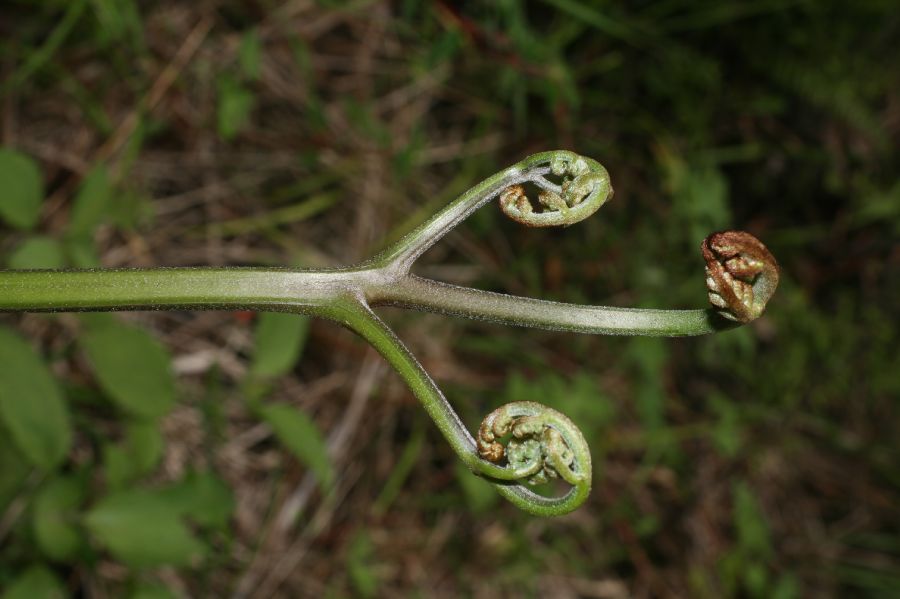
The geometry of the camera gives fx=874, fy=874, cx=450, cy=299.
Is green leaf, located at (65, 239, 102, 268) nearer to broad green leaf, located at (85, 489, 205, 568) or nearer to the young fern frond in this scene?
broad green leaf, located at (85, 489, 205, 568)

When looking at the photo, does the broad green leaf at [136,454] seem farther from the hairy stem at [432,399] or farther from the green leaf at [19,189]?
the hairy stem at [432,399]

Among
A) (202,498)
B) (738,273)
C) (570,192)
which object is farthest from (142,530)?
(738,273)

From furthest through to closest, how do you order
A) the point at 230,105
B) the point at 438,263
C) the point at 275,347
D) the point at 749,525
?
1. the point at 749,525
2. the point at 438,263
3. the point at 230,105
4. the point at 275,347

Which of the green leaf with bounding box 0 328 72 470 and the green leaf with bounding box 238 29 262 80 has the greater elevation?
the green leaf with bounding box 238 29 262 80

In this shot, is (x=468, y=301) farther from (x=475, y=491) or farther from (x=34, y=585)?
(x=475, y=491)

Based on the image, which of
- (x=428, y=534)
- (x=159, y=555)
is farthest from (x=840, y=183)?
(x=159, y=555)

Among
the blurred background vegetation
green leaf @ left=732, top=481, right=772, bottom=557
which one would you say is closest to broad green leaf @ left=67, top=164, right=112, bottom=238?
the blurred background vegetation

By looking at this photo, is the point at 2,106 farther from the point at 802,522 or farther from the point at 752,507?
the point at 802,522
